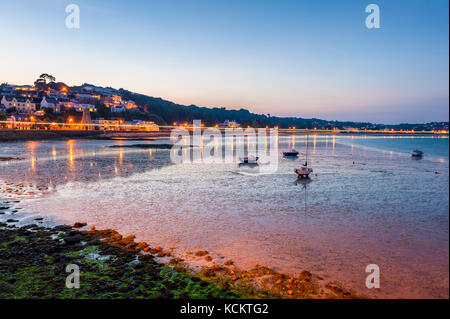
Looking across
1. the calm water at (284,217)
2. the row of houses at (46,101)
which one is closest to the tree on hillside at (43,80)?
the row of houses at (46,101)

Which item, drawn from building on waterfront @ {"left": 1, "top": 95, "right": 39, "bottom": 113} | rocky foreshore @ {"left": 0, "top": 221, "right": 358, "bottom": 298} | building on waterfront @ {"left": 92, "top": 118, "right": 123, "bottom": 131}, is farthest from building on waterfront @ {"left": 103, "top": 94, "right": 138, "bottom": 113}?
rocky foreshore @ {"left": 0, "top": 221, "right": 358, "bottom": 298}

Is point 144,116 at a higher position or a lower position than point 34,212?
higher

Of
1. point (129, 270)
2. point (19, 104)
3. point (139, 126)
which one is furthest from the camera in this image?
point (139, 126)

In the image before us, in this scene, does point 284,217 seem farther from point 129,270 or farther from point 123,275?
point 123,275

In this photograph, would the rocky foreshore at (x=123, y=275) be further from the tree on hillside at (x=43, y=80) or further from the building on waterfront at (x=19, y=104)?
the tree on hillside at (x=43, y=80)

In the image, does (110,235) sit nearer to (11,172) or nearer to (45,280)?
(45,280)

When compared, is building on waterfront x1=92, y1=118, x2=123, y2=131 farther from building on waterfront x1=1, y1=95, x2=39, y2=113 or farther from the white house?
building on waterfront x1=1, y1=95, x2=39, y2=113

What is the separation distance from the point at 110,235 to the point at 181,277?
16.1 feet

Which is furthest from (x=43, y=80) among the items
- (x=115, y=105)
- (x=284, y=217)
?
(x=284, y=217)

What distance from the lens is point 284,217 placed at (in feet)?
51.9

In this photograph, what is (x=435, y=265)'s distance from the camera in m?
9.98

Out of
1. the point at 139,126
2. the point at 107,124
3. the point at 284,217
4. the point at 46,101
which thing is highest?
the point at 46,101

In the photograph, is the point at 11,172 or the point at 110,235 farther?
the point at 11,172
